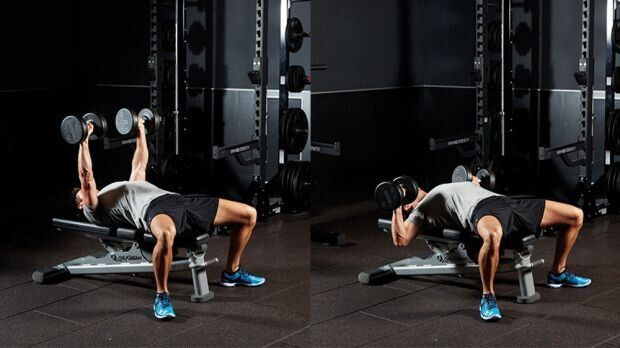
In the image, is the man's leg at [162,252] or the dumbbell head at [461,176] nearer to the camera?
the man's leg at [162,252]

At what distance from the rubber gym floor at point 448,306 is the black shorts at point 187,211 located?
0.60 m

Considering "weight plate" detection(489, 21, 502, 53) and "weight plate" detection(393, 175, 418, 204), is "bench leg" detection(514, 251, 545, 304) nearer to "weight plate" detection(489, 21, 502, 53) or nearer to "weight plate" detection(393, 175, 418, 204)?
"weight plate" detection(393, 175, 418, 204)

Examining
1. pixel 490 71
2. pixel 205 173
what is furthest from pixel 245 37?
pixel 490 71

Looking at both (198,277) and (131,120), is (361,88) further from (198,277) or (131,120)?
(198,277)

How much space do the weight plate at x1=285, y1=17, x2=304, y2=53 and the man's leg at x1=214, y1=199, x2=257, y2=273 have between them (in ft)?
5.75

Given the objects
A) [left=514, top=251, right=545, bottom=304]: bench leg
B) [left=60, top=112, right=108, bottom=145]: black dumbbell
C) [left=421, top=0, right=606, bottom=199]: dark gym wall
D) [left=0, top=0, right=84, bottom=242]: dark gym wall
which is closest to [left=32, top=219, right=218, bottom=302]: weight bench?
[left=60, top=112, right=108, bottom=145]: black dumbbell

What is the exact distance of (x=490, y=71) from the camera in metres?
4.70

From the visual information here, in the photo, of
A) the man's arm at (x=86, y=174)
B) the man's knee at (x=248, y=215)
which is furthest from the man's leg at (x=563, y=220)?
the man's arm at (x=86, y=174)

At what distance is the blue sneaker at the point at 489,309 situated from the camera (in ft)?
9.99

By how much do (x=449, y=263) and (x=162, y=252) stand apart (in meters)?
1.28

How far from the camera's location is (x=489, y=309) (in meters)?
3.05

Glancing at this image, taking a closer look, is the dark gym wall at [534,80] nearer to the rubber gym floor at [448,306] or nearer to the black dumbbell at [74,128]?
the rubber gym floor at [448,306]

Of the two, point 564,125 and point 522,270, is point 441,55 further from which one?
point 522,270

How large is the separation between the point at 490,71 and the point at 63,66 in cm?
309
